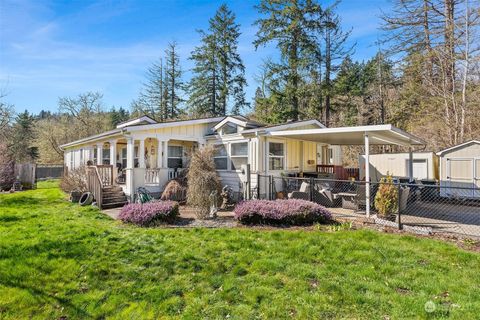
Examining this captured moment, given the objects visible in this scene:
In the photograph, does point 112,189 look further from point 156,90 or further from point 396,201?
point 156,90

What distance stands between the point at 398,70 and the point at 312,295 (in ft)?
54.4

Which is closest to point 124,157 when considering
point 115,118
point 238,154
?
point 238,154

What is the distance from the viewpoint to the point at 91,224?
23.7 feet

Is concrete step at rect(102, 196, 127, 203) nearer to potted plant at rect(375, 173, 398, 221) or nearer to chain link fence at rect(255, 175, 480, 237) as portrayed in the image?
chain link fence at rect(255, 175, 480, 237)

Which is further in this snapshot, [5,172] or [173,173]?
[5,172]

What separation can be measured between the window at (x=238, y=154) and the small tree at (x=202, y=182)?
2.16 meters

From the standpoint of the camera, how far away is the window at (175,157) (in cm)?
1317

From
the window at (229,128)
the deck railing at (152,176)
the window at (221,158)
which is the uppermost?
the window at (229,128)

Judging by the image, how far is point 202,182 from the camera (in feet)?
27.1

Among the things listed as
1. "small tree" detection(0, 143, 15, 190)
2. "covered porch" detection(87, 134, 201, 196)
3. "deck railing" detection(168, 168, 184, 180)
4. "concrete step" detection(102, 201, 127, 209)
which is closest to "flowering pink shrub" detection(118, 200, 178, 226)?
"concrete step" detection(102, 201, 127, 209)

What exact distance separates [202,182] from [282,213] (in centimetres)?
268

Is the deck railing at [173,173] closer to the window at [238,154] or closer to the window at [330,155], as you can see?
the window at [238,154]

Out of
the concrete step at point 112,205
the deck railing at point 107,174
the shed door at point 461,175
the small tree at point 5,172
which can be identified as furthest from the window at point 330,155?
the small tree at point 5,172

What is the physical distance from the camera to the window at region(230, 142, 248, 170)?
11.4 meters
